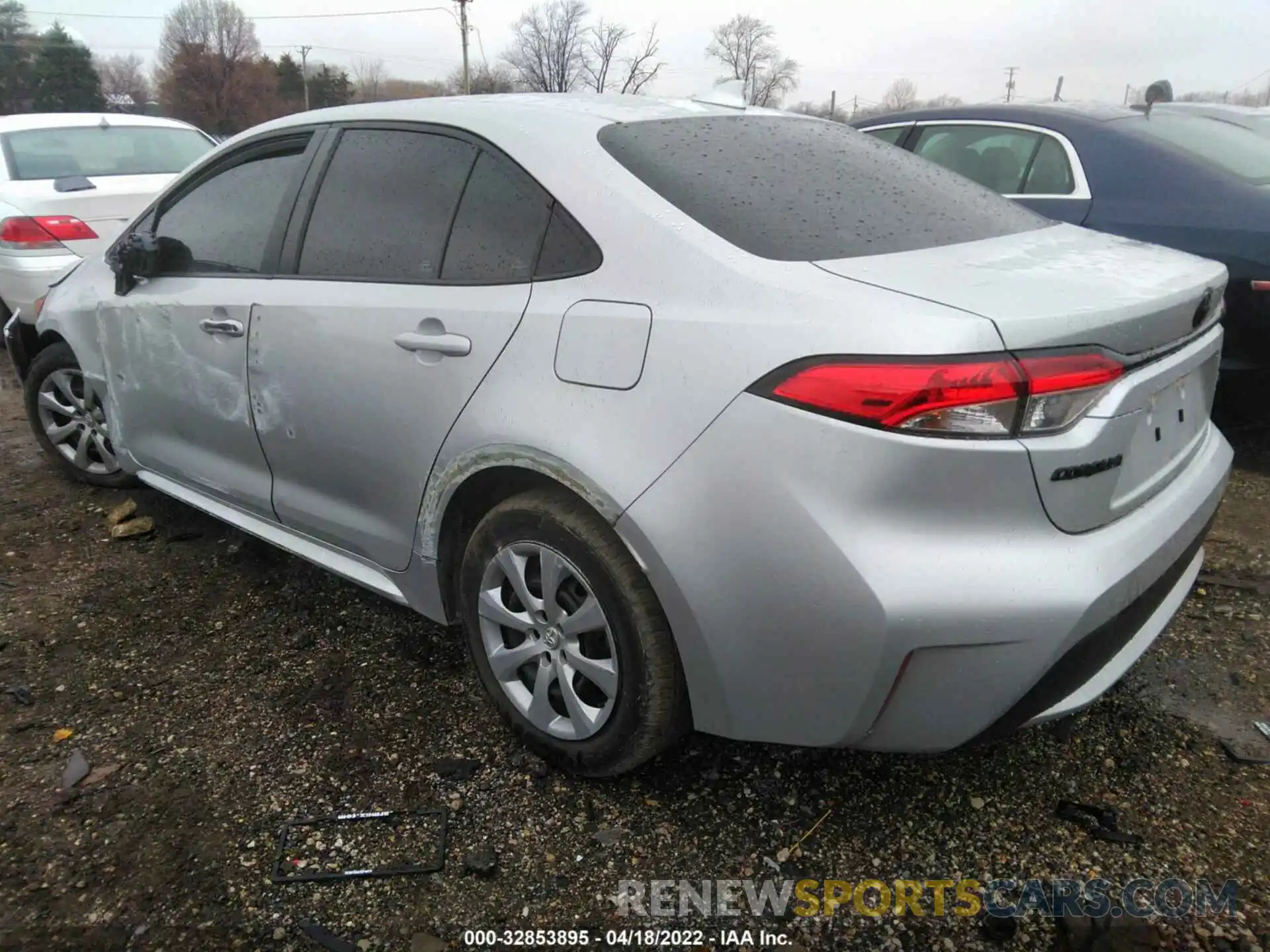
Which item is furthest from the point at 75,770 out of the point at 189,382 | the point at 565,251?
the point at 565,251

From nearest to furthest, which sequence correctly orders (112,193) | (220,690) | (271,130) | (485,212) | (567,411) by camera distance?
1. (567,411)
2. (485,212)
3. (220,690)
4. (271,130)
5. (112,193)

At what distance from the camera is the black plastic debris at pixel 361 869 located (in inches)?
76.5

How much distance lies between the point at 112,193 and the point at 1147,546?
239 inches

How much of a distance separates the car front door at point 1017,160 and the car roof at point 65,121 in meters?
5.68

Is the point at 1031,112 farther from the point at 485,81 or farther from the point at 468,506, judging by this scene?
the point at 485,81

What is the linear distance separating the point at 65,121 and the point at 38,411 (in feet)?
11.7

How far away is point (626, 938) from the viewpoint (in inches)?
71.3

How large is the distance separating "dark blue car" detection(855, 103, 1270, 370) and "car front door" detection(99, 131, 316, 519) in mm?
3538

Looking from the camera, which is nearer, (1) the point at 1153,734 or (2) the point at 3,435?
(1) the point at 1153,734

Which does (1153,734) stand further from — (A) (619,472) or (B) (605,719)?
(A) (619,472)

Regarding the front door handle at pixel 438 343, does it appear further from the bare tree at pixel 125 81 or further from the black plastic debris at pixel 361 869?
the bare tree at pixel 125 81

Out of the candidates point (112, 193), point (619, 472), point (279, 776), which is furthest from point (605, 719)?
point (112, 193)

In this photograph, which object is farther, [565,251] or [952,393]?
[565,251]

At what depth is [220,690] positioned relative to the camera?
2609 mm
